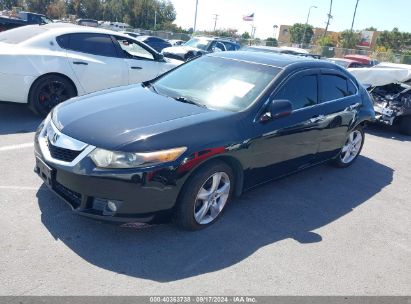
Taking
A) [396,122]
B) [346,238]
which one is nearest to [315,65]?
[346,238]

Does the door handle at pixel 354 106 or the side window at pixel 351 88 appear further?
the side window at pixel 351 88

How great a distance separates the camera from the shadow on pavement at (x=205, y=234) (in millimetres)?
3135

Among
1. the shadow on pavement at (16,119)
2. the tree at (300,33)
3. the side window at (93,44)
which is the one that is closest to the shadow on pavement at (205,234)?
the shadow on pavement at (16,119)

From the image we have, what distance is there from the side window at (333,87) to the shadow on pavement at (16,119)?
434 cm

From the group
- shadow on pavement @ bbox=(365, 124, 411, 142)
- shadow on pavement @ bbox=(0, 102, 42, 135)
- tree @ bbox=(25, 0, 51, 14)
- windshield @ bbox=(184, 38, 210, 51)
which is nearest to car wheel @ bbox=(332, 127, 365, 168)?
shadow on pavement @ bbox=(365, 124, 411, 142)

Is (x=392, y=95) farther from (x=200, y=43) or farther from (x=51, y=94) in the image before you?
(x=200, y=43)

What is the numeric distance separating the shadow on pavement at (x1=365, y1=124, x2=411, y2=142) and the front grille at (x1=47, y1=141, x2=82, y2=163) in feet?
24.9

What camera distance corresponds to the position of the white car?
605 cm

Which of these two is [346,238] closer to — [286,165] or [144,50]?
[286,165]

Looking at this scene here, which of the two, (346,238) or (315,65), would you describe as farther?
(315,65)

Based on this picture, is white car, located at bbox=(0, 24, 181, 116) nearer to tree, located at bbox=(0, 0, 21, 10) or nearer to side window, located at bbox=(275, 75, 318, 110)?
side window, located at bbox=(275, 75, 318, 110)

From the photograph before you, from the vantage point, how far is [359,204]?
481cm

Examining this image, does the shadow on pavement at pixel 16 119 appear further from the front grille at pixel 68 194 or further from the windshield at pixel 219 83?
the front grille at pixel 68 194

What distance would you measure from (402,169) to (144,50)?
5.22 metres
